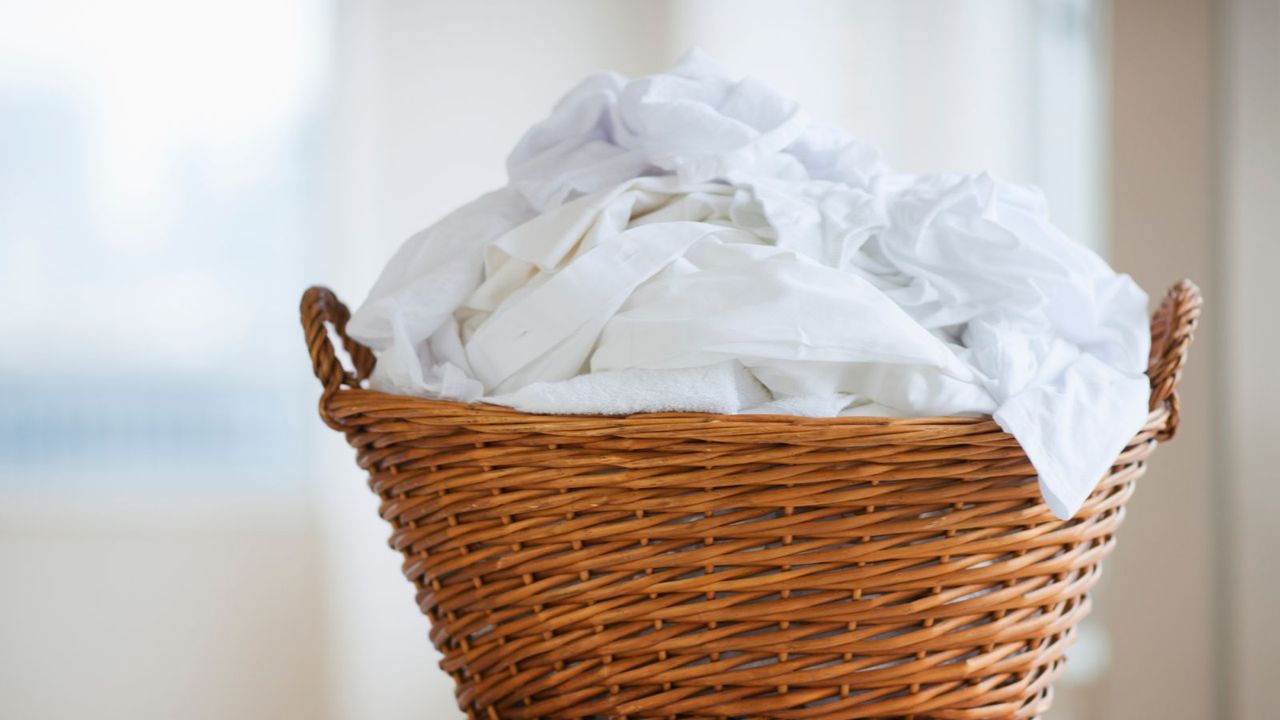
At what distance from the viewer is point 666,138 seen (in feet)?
1.65

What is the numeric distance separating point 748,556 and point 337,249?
1.42 meters

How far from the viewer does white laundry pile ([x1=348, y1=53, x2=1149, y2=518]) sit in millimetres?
397

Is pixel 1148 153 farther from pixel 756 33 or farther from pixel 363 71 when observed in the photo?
pixel 363 71

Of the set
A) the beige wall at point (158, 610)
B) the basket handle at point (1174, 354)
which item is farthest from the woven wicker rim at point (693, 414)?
the beige wall at point (158, 610)

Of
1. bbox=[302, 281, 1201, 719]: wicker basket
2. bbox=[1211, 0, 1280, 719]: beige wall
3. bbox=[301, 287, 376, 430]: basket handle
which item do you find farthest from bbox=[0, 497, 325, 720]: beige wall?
bbox=[1211, 0, 1280, 719]: beige wall

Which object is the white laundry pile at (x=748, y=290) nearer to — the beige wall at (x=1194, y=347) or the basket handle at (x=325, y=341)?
the basket handle at (x=325, y=341)

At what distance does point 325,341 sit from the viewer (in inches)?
19.2

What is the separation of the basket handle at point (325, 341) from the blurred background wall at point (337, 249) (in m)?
0.96

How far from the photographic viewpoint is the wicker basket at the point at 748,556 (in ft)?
1.25

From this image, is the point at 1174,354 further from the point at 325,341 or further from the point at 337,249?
the point at 337,249

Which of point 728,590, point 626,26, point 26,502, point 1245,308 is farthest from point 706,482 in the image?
point 626,26

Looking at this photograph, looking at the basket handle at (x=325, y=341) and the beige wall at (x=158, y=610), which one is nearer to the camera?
the basket handle at (x=325, y=341)

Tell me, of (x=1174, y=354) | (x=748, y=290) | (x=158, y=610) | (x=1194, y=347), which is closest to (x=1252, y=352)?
(x=1194, y=347)

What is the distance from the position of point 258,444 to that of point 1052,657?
137 cm
